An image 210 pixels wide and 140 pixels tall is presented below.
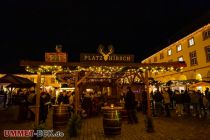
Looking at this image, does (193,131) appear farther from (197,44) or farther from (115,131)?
(197,44)

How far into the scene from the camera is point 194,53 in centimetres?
2547

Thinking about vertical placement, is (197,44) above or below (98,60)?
above

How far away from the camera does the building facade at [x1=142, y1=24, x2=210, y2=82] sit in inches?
900

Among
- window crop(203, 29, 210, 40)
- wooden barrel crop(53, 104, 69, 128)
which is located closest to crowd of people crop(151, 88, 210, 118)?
wooden barrel crop(53, 104, 69, 128)

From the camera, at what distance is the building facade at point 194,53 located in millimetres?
22859

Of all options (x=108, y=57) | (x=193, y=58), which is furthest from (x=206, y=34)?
(x=108, y=57)

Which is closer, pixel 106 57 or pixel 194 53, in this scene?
pixel 106 57

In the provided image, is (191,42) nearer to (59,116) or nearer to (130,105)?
(130,105)

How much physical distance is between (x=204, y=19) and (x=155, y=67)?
60.3 feet

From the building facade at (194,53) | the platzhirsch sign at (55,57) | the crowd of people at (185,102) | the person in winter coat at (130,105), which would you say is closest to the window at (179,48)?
the building facade at (194,53)

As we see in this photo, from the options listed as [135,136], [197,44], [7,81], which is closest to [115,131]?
[135,136]

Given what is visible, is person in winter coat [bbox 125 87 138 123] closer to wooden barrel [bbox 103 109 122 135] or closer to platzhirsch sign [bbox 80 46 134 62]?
platzhirsch sign [bbox 80 46 134 62]

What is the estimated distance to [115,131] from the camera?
766 centimetres

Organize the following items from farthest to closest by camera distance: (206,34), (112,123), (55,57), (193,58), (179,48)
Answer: (179,48) < (193,58) < (206,34) < (55,57) < (112,123)
